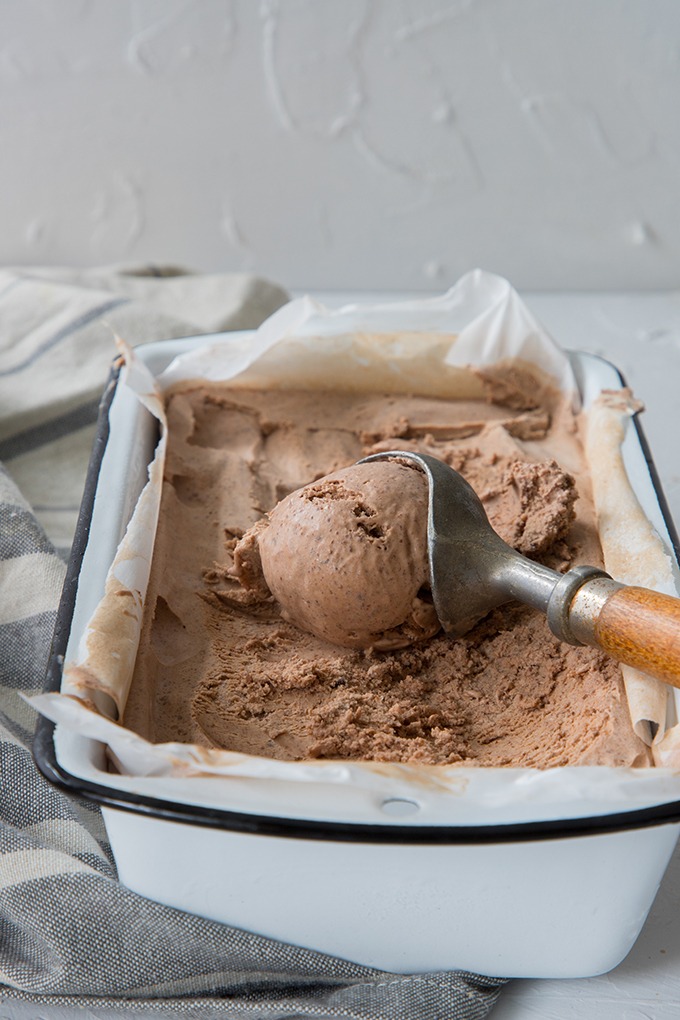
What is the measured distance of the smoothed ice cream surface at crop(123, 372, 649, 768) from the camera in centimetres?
113

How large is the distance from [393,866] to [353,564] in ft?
1.21

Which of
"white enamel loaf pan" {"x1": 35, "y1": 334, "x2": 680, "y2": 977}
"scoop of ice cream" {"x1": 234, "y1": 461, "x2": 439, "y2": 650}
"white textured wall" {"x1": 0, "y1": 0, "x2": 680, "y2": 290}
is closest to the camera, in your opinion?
"white enamel loaf pan" {"x1": 35, "y1": 334, "x2": 680, "y2": 977}

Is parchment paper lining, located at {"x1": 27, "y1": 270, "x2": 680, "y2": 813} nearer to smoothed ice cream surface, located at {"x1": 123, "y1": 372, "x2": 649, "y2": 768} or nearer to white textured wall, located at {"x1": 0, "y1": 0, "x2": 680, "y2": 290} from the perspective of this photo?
smoothed ice cream surface, located at {"x1": 123, "y1": 372, "x2": 649, "y2": 768}

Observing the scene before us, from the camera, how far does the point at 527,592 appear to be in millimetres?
1208

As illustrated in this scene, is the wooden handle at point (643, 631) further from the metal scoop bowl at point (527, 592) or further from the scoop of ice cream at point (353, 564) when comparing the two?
the scoop of ice cream at point (353, 564)

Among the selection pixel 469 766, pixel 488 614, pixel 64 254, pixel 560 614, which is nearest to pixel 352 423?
pixel 488 614

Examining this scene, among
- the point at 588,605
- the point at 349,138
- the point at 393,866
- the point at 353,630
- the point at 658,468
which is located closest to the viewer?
the point at 393,866

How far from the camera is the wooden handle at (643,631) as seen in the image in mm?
1065

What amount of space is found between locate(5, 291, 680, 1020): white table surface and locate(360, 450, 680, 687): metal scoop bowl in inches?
11.7

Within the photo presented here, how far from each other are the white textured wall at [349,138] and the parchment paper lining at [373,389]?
79 cm

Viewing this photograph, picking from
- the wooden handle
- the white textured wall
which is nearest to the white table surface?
the white textured wall

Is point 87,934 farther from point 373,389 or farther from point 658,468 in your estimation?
point 658,468

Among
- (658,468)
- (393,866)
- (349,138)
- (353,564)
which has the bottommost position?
(658,468)

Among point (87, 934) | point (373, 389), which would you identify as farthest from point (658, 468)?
point (87, 934)
